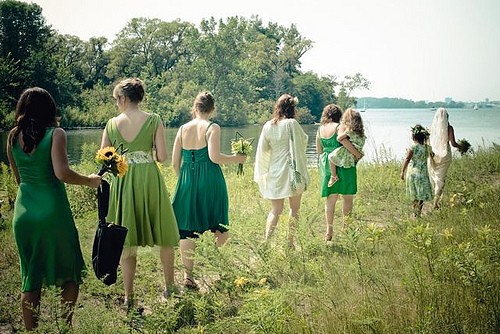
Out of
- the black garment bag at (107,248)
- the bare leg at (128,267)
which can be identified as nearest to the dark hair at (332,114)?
the bare leg at (128,267)

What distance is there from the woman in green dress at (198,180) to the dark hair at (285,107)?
110cm

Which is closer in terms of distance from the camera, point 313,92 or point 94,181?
point 94,181

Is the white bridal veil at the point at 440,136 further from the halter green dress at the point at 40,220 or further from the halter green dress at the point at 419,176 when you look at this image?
the halter green dress at the point at 40,220

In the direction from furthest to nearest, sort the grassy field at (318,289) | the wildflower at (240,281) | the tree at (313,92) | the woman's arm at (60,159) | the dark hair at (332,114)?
the tree at (313,92) → the dark hair at (332,114) → the wildflower at (240,281) → the woman's arm at (60,159) → the grassy field at (318,289)

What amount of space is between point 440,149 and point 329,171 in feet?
8.79

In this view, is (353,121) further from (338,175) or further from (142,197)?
(142,197)

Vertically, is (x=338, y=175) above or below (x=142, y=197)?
below

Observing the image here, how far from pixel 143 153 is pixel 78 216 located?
4270 mm

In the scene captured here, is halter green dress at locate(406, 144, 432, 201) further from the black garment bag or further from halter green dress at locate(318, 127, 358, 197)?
the black garment bag

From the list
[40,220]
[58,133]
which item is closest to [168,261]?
[40,220]

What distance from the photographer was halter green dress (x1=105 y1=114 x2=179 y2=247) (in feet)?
13.8

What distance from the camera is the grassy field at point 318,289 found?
3.02 m

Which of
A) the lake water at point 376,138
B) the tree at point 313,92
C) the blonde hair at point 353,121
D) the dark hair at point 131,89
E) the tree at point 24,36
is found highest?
the tree at point 24,36

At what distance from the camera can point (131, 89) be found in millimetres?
4180
